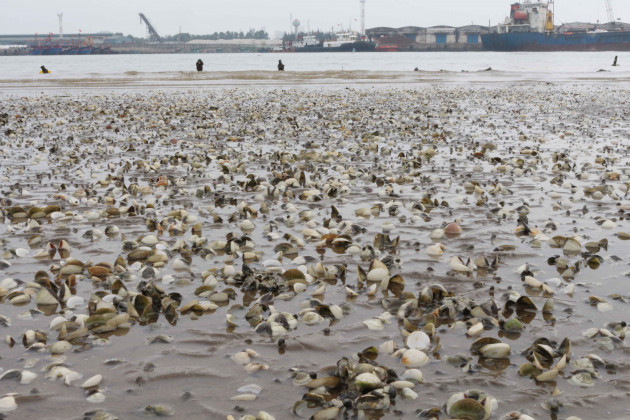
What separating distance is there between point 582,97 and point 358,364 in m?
30.3

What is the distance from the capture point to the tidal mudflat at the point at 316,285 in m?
3.83

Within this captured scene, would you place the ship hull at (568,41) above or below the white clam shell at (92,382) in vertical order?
above

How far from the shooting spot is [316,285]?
5785 mm

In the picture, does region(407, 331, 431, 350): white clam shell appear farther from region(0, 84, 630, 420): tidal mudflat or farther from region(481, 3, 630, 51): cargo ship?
region(481, 3, 630, 51): cargo ship

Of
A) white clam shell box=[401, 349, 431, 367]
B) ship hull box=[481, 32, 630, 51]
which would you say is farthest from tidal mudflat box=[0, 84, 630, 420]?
ship hull box=[481, 32, 630, 51]

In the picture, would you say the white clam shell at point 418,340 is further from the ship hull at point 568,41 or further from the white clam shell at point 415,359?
the ship hull at point 568,41

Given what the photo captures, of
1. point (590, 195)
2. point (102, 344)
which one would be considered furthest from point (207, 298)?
point (590, 195)

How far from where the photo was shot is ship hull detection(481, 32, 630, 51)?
16738 centimetres

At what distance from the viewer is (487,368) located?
4.14m

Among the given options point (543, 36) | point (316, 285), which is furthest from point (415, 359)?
point (543, 36)

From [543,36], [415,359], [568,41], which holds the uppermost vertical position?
[543,36]

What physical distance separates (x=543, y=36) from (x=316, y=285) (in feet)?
592

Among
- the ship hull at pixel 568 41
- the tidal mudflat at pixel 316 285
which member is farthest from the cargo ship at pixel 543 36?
the tidal mudflat at pixel 316 285

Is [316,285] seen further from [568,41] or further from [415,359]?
[568,41]
